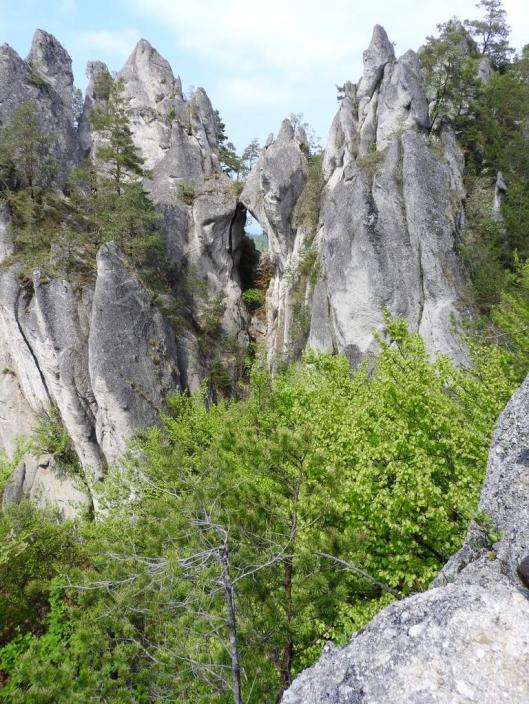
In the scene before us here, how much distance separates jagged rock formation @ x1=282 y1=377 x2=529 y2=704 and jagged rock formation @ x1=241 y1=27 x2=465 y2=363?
1729 centimetres

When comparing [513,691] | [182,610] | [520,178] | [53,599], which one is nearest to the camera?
[513,691]

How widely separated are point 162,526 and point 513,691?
632cm

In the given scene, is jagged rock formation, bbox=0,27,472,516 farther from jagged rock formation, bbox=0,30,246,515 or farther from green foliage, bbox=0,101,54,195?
green foliage, bbox=0,101,54,195

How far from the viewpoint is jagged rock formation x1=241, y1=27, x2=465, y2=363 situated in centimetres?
2270

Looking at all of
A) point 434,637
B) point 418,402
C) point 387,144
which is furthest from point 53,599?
point 387,144

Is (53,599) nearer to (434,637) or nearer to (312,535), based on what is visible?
(312,535)

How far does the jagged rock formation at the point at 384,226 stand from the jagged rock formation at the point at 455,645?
17.3 m

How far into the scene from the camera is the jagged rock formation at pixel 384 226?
2270 cm

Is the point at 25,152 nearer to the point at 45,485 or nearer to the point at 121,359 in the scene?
the point at 121,359

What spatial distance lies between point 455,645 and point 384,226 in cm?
2307

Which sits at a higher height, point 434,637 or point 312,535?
point 434,637

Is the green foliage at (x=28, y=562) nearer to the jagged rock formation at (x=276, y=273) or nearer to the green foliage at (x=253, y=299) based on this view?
the jagged rock formation at (x=276, y=273)

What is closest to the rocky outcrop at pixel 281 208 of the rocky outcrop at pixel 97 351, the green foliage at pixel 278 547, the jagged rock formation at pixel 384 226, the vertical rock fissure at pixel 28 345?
the jagged rock formation at pixel 384 226

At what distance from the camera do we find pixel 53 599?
12766mm
